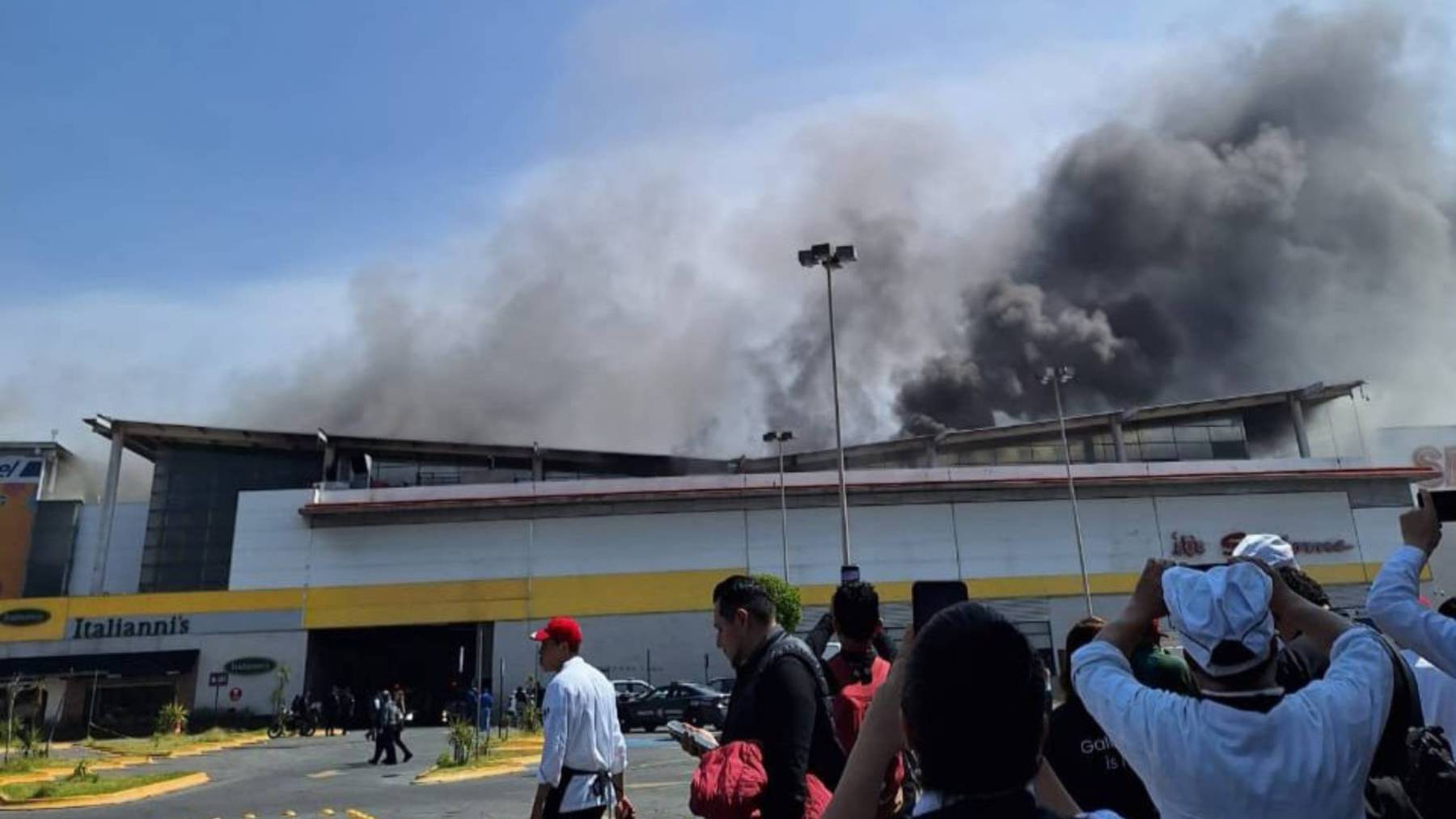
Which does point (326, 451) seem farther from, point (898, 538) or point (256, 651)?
point (898, 538)

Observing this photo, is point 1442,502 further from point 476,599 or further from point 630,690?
point 476,599

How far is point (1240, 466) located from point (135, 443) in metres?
49.6

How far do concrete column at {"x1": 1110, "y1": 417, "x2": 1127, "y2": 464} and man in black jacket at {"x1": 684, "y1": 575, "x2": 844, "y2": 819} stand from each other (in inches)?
1819

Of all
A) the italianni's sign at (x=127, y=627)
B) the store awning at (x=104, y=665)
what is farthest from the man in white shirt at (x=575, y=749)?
the italianni's sign at (x=127, y=627)

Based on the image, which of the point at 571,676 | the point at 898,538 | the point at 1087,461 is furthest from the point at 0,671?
the point at 1087,461

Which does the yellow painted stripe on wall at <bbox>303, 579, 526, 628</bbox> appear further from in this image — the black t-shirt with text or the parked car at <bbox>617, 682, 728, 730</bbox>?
the black t-shirt with text

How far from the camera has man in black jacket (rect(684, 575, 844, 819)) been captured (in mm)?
2711

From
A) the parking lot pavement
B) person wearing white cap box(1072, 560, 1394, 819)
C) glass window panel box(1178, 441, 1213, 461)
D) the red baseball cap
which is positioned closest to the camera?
person wearing white cap box(1072, 560, 1394, 819)

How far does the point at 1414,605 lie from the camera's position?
2.65 m

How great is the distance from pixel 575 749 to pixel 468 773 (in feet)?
41.7

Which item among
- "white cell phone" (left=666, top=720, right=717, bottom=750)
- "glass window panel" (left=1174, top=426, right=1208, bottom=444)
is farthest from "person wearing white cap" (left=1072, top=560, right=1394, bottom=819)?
"glass window panel" (left=1174, top=426, right=1208, bottom=444)

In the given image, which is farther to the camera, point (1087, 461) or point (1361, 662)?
point (1087, 461)

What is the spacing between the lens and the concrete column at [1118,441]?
1785 inches

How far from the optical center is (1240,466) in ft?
130
